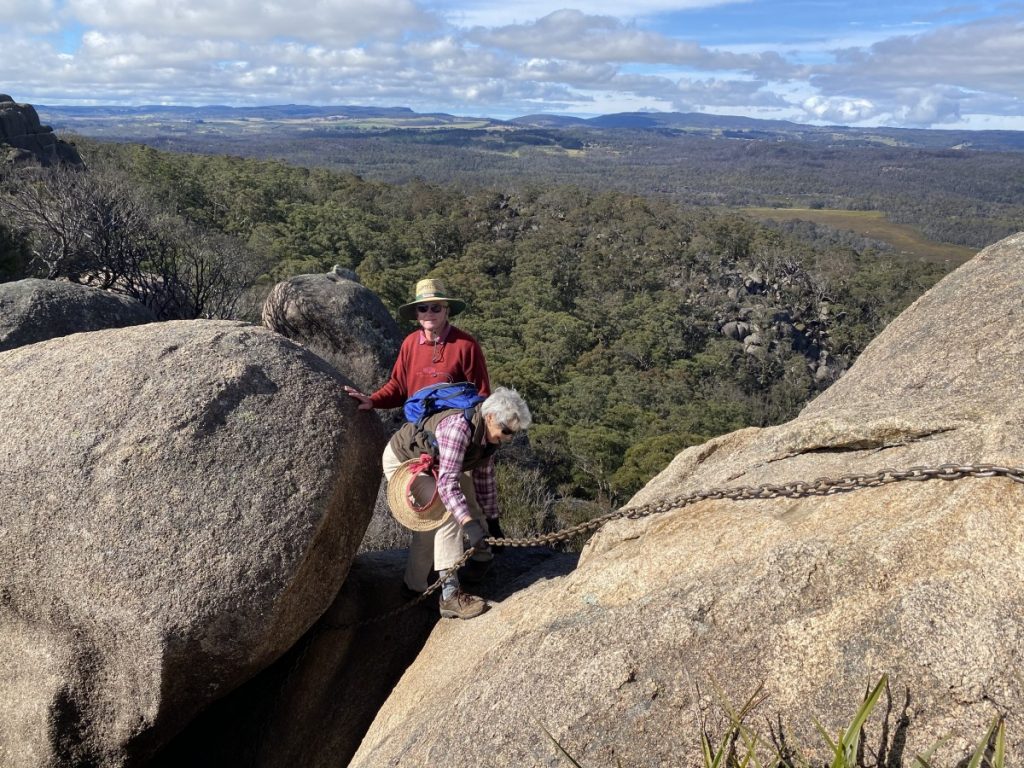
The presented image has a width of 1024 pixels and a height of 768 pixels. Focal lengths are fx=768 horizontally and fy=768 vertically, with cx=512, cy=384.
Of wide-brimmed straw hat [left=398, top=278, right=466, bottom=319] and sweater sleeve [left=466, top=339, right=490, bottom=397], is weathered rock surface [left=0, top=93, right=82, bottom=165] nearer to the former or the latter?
wide-brimmed straw hat [left=398, top=278, right=466, bottom=319]

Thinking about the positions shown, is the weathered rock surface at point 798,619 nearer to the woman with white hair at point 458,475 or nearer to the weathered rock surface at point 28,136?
the woman with white hair at point 458,475

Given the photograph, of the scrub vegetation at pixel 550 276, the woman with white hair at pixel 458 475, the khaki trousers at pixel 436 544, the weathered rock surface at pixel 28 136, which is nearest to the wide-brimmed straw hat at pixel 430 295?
the woman with white hair at pixel 458 475

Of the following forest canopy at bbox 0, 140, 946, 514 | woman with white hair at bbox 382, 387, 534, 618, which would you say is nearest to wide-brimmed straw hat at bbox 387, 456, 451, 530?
woman with white hair at bbox 382, 387, 534, 618

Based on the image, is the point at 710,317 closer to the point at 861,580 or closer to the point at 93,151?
the point at 93,151

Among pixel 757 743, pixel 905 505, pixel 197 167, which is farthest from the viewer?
pixel 197 167

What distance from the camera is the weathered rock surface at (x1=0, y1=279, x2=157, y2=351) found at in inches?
304

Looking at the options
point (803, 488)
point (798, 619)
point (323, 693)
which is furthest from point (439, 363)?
point (798, 619)

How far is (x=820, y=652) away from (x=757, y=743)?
44 cm

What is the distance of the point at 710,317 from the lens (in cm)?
5216

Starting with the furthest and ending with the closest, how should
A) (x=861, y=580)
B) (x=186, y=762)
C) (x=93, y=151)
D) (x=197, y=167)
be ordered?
1. (x=197, y=167)
2. (x=93, y=151)
3. (x=186, y=762)
4. (x=861, y=580)

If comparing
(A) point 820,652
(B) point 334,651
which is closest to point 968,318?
(A) point 820,652

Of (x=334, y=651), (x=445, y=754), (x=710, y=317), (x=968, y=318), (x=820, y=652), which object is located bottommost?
(x=710, y=317)

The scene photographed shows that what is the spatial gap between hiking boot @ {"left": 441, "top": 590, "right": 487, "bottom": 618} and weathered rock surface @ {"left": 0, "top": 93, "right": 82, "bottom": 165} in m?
45.6

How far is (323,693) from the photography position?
5309mm
